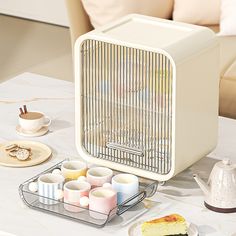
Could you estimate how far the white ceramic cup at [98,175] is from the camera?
1947 millimetres

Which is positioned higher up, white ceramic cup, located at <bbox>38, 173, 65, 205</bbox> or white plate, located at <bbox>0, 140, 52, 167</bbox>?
white ceramic cup, located at <bbox>38, 173, 65, 205</bbox>

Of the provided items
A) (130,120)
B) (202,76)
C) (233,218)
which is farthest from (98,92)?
(233,218)

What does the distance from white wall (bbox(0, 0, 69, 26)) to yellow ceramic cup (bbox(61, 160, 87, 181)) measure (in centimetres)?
306

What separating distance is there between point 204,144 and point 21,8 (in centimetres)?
329

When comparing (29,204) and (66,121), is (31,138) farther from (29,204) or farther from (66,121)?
(29,204)

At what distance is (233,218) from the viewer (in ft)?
6.07

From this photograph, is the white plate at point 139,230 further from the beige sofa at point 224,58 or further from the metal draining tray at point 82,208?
the beige sofa at point 224,58

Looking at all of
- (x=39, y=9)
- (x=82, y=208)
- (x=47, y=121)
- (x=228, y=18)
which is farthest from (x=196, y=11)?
Answer: (x=39, y=9)

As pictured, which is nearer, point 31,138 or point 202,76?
point 202,76

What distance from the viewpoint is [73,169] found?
2.02 m

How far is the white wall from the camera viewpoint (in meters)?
5.02

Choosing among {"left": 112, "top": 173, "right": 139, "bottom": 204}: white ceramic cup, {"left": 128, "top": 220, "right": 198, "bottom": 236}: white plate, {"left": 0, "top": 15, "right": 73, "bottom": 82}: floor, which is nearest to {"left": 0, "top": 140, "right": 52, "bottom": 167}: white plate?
{"left": 112, "top": 173, "right": 139, "bottom": 204}: white ceramic cup

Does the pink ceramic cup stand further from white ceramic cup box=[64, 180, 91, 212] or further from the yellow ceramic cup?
the yellow ceramic cup

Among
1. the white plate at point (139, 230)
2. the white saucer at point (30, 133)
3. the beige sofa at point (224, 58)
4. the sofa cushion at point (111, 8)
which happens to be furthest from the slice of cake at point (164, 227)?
the sofa cushion at point (111, 8)
